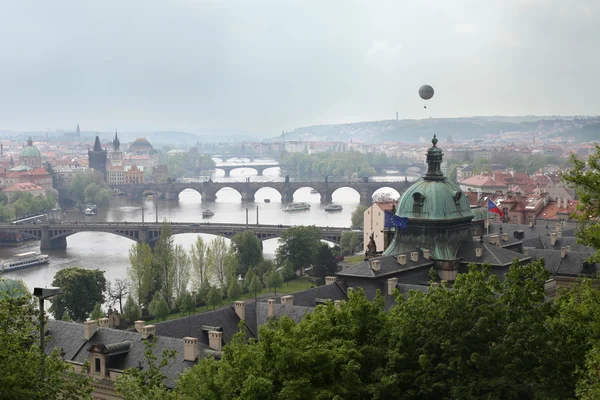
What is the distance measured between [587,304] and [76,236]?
8069 cm

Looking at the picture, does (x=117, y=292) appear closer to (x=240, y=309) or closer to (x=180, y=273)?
(x=180, y=273)

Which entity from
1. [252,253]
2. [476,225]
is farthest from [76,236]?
[476,225]

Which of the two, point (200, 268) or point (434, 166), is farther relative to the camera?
point (200, 268)

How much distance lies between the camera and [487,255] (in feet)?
126

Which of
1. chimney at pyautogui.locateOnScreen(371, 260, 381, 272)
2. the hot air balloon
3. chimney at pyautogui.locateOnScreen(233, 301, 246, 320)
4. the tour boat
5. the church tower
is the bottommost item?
the tour boat

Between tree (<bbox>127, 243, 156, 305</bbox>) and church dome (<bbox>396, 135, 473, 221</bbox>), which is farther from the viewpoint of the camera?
tree (<bbox>127, 243, 156, 305</bbox>)

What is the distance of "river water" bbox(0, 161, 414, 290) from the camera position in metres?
72.1

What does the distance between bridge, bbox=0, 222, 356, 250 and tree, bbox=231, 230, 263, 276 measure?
44.3 feet

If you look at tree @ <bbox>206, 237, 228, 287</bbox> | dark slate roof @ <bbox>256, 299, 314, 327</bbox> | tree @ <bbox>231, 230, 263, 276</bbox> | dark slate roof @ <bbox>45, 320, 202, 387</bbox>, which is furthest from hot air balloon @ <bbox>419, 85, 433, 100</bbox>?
tree @ <bbox>231, 230, 263, 276</bbox>

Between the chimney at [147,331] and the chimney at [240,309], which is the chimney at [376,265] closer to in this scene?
the chimney at [240,309]

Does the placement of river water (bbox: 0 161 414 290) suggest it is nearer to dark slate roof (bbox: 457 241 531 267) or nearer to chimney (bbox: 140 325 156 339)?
dark slate roof (bbox: 457 241 531 267)

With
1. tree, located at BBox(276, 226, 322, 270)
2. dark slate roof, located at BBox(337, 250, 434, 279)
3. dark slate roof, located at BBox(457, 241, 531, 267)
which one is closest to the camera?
dark slate roof, located at BBox(337, 250, 434, 279)

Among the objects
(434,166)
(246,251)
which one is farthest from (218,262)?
(434,166)

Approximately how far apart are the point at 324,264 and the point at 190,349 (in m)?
32.4
